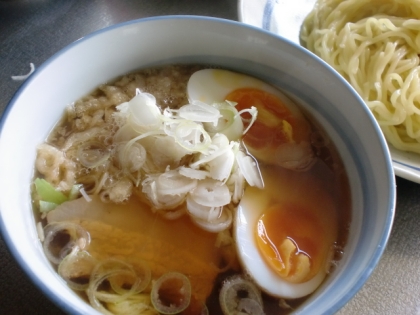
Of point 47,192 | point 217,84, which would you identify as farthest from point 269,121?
point 47,192

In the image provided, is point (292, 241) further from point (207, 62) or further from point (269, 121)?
point (207, 62)

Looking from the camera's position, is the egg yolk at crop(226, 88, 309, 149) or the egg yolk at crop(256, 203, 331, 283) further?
the egg yolk at crop(226, 88, 309, 149)

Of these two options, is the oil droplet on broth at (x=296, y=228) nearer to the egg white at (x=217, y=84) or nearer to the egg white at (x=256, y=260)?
the egg white at (x=256, y=260)

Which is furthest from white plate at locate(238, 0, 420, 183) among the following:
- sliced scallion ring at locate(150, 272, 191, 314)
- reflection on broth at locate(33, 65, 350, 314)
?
sliced scallion ring at locate(150, 272, 191, 314)

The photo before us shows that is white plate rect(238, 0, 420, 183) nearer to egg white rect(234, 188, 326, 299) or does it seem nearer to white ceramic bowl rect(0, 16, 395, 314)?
white ceramic bowl rect(0, 16, 395, 314)

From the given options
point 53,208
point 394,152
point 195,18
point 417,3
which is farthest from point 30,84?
point 417,3

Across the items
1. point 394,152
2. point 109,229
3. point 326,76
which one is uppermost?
point 326,76

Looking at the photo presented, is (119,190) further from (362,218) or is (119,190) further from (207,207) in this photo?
(362,218)
